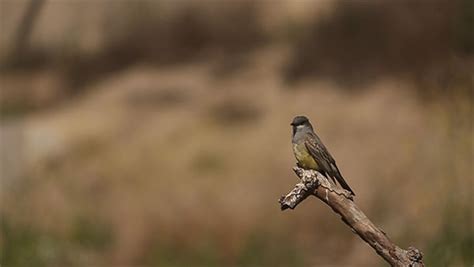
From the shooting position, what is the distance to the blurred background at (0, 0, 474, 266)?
8.68m

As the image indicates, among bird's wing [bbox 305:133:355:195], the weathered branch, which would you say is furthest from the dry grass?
the weathered branch

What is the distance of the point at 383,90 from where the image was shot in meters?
9.20

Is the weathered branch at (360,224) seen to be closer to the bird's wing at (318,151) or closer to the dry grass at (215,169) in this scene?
the bird's wing at (318,151)

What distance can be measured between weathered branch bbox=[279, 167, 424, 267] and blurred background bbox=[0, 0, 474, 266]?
5.00 m

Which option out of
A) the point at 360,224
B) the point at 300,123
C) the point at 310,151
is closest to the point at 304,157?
the point at 310,151

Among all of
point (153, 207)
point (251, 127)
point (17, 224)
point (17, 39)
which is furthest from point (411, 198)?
point (17, 39)

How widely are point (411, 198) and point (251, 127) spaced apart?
5.85ft

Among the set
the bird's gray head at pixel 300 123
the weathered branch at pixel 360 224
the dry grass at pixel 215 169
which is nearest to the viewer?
the weathered branch at pixel 360 224

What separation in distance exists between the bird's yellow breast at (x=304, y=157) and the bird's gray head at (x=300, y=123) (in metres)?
0.07

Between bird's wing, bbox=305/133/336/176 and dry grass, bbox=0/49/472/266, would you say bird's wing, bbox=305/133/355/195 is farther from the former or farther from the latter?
dry grass, bbox=0/49/472/266

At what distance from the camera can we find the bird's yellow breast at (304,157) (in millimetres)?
3818

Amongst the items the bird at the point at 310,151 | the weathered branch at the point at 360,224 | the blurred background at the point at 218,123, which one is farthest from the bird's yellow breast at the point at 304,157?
the blurred background at the point at 218,123

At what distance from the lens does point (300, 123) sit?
3.68 m

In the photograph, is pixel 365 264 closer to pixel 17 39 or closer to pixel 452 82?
pixel 452 82
